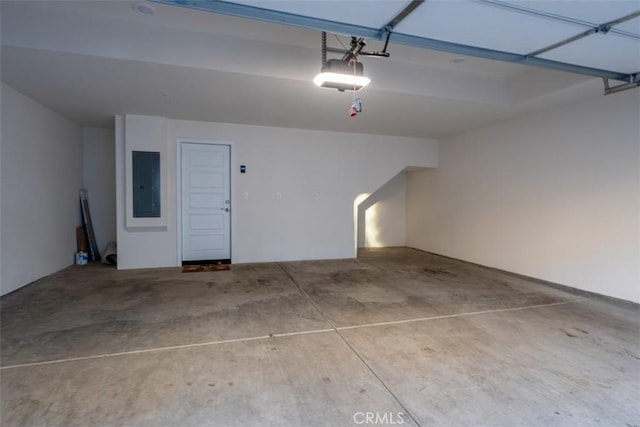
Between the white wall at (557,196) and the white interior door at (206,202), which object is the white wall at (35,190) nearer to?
the white interior door at (206,202)

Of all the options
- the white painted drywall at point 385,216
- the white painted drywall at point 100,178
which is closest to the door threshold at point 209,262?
the white painted drywall at point 100,178

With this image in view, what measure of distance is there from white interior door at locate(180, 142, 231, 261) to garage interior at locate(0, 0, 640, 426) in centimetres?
9

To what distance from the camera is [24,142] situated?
4145 mm

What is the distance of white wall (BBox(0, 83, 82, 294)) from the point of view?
382cm

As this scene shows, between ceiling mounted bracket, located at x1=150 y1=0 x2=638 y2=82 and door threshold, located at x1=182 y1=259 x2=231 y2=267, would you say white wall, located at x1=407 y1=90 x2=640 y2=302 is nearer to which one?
ceiling mounted bracket, located at x1=150 y1=0 x2=638 y2=82

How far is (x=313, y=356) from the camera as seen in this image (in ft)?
8.03

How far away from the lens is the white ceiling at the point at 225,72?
9.49ft

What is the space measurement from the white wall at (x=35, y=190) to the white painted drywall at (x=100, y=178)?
0.94ft

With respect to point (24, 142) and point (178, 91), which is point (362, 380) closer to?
point (178, 91)

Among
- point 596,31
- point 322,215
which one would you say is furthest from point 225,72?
point 322,215

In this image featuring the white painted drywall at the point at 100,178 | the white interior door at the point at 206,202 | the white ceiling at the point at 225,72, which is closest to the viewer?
the white ceiling at the point at 225,72

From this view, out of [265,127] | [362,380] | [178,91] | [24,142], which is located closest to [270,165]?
[265,127]

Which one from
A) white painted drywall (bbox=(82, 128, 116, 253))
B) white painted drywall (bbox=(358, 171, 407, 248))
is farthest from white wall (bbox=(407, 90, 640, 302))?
white painted drywall (bbox=(82, 128, 116, 253))

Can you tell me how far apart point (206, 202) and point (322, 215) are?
2.20 metres
